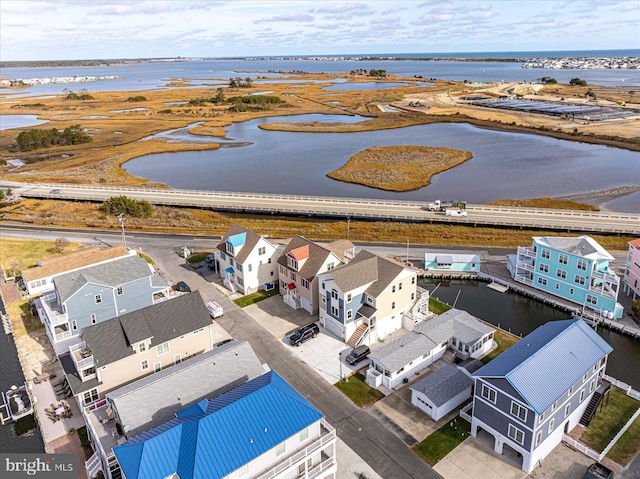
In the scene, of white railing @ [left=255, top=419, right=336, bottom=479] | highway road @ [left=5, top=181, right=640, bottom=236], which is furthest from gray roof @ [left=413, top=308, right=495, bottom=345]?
highway road @ [left=5, top=181, right=640, bottom=236]

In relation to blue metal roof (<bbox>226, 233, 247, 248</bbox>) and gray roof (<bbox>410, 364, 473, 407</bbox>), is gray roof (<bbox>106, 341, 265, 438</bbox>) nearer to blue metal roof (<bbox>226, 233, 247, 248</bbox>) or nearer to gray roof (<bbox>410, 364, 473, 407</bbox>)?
gray roof (<bbox>410, 364, 473, 407</bbox>)

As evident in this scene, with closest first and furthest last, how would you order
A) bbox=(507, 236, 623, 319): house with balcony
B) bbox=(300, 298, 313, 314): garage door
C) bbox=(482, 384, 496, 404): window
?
bbox=(482, 384, 496, 404): window
bbox=(507, 236, 623, 319): house with balcony
bbox=(300, 298, 313, 314): garage door

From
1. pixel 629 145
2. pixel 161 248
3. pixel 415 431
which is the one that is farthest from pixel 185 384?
pixel 629 145

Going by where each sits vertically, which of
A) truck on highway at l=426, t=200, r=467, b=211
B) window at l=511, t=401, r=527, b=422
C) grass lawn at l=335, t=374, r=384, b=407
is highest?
window at l=511, t=401, r=527, b=422

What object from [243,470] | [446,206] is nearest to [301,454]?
[243,470]

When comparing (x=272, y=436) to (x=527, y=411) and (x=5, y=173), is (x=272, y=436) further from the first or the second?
(x=5, y=173)

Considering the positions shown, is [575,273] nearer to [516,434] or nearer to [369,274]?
[369,274]
